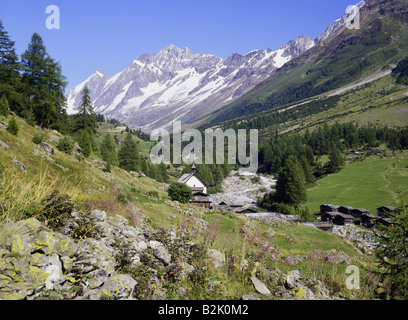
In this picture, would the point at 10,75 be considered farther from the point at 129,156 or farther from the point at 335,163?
the point at 335,163

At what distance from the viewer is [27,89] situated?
39.3 meters

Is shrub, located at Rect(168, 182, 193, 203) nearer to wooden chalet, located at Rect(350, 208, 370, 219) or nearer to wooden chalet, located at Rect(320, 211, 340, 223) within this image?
wooden chalet, located at Rect(320, 211, 340, 223)

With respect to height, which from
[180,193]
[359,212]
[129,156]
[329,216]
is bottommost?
[329,216]

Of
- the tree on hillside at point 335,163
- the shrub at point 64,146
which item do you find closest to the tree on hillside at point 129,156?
the shrub at point 64,146

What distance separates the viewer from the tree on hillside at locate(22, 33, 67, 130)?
39344 millimetres

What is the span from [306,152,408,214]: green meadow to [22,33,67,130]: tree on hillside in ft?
243

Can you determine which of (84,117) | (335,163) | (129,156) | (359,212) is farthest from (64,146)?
(335,163)

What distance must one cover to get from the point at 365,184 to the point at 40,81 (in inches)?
4220

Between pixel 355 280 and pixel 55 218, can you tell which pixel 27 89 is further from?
pixel 355 280

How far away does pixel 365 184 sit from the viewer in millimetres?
96875
